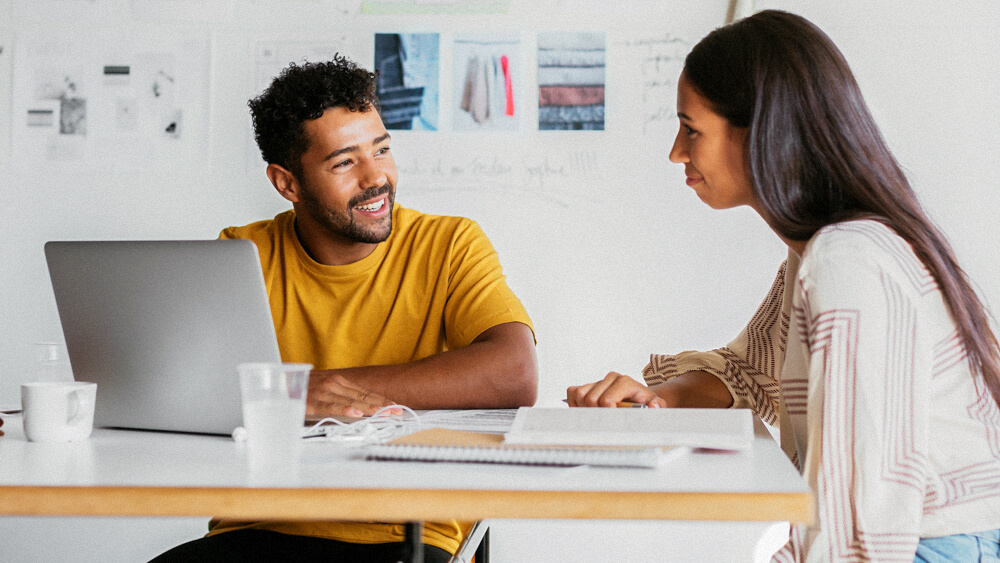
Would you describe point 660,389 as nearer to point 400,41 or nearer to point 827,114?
point 827,114

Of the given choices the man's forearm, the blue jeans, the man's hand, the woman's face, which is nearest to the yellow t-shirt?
the man's forearm

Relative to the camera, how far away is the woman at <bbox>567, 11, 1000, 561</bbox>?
0.84 metres

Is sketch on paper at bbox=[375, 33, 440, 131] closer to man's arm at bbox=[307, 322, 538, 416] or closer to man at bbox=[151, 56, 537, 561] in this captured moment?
man at bbox=[151, 56, 537, 561]

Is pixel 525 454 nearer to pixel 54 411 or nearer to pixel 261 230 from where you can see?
pixel 54 411

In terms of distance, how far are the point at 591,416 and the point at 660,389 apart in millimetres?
373

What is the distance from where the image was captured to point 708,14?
6.66 feet

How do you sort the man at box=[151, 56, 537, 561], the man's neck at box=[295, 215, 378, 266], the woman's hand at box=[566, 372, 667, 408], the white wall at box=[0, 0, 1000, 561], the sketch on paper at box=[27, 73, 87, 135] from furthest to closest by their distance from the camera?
the sketch on paper at box=[27, 73, 87, 135], the white wall at box=[0, 0, 1000, 561], the man's neck at box=[295, 215, 378, 266], the man at box=[151, 56, 537, 561], the woman's hand at box=[566, 372, 667, 408]

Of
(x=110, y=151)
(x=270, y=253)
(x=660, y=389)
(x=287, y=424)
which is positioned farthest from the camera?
(x=110, y=151)

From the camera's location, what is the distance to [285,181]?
72.4 inches

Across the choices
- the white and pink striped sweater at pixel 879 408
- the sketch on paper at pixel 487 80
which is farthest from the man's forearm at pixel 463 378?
the sketch on paper at pixel 487 80

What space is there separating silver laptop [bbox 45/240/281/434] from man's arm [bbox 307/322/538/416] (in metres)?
0.26

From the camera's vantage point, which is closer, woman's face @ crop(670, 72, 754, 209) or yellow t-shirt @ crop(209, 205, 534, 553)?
woman's face @ crop(670, 72, 754, 209)

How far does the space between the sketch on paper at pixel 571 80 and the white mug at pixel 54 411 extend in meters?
1.34

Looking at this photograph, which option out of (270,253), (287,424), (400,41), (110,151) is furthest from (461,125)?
(287,424)
